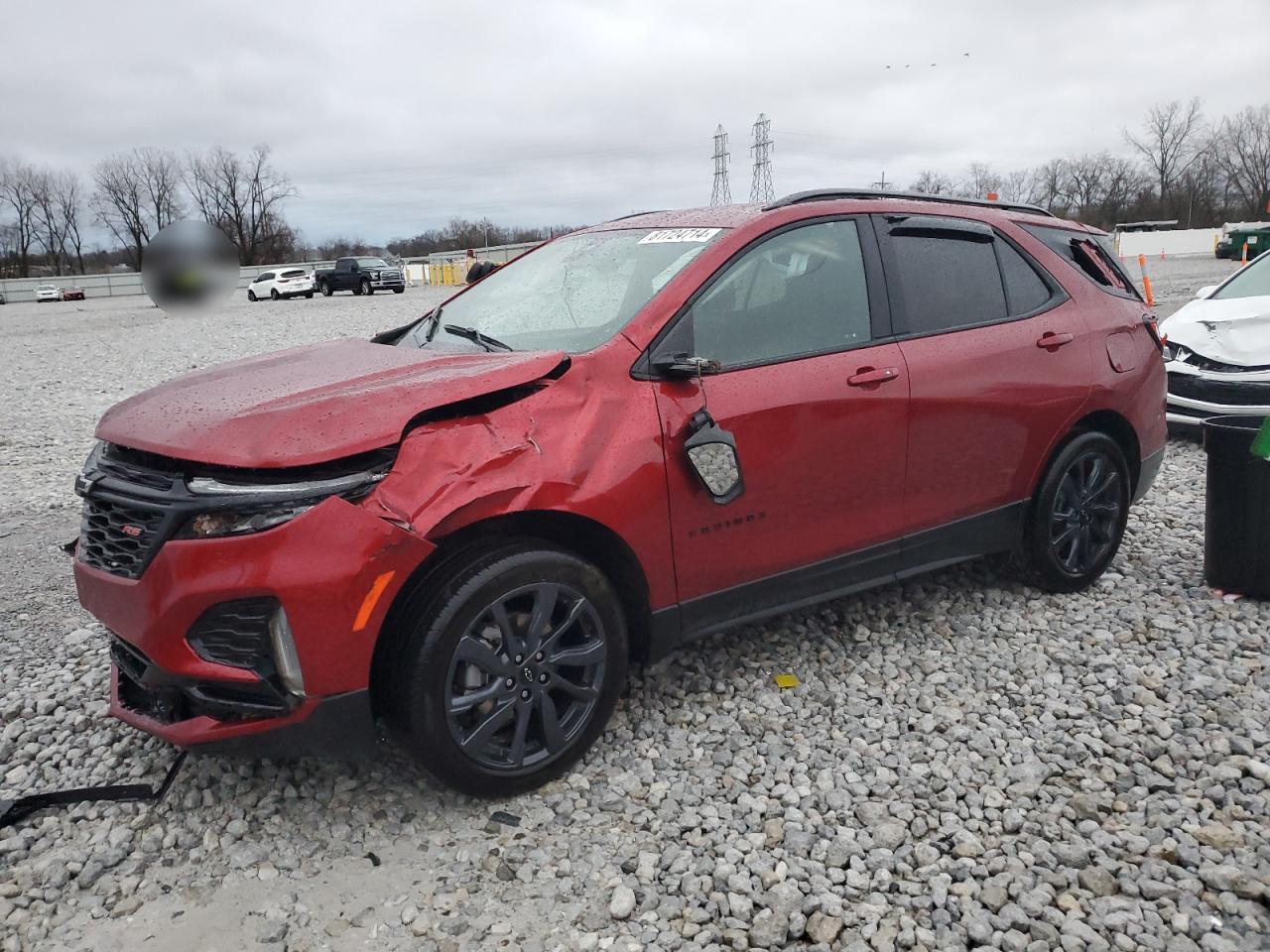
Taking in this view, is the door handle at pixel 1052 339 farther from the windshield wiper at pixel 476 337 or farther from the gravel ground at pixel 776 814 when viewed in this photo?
the windshield wiper at pixel 476 337

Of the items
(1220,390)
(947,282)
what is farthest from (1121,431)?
(1220,390)

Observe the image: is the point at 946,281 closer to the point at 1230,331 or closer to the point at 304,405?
the point at 304,405

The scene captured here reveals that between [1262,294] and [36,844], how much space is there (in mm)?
8916

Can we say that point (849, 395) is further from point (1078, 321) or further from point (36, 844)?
point (36, 844)

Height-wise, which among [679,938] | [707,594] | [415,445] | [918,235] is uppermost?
[918,235]

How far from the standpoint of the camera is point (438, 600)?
2.71 meters

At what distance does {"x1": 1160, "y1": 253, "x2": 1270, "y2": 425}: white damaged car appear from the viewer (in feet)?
23.4

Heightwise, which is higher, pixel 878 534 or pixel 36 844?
pixel 878 534

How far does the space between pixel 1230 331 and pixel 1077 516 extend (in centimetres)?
409

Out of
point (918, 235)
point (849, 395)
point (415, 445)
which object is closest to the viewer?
point (415, 445)

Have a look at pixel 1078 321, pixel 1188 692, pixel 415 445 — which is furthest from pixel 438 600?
pixel 1078 321

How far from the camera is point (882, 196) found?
4.04m

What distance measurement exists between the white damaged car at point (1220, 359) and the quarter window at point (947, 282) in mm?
3955

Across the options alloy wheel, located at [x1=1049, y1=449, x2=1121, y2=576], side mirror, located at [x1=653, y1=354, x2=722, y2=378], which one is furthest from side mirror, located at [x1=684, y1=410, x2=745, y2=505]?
alloy wheel, located at [x1=1049, y1=449, x2=1121, y2=576]
